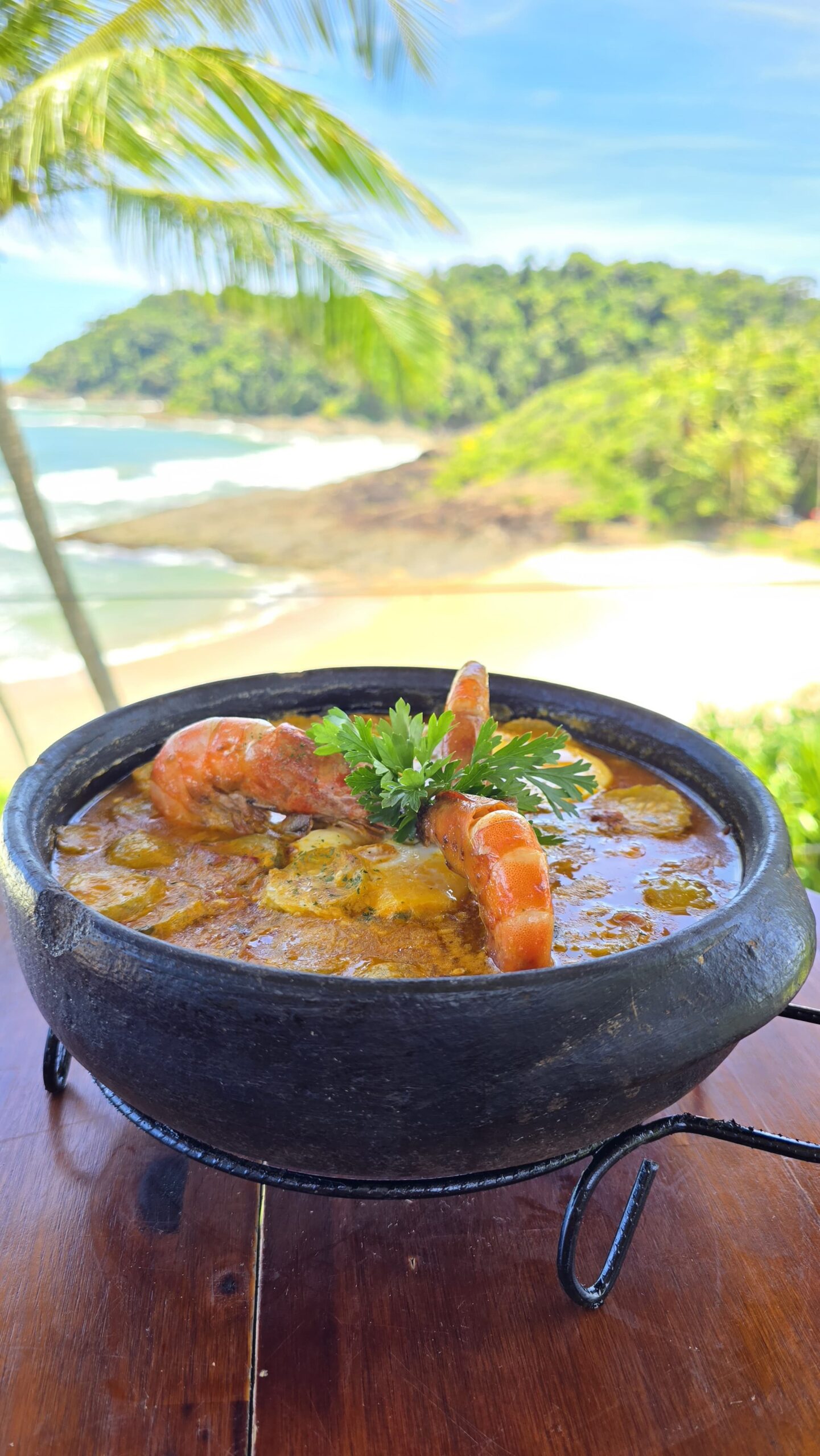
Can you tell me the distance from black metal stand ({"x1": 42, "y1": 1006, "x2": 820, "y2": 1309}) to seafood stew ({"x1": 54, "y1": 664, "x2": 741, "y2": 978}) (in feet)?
1.03

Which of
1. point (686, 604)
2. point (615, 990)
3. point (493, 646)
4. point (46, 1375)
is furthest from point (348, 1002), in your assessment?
point (686, 604)

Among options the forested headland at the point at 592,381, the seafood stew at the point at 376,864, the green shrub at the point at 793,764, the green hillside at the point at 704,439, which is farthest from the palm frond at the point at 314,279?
the green hillside at the point at 704,439

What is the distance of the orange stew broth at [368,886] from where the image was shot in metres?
1.63

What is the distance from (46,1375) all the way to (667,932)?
1256 mm

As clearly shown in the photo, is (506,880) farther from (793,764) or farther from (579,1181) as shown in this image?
(793,764)

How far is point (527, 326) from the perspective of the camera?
27766 millimetres

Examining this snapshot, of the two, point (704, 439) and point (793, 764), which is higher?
point (704, 439)

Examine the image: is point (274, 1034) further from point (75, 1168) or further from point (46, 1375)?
point (75, 1168)

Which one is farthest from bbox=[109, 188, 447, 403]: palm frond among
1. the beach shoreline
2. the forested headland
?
the beach shoreline

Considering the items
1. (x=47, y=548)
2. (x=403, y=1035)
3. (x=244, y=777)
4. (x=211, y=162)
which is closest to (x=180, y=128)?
(x=211, y=162)

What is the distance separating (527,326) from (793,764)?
2466 centimetres

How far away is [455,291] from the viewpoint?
2788 centimetres

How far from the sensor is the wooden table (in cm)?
141

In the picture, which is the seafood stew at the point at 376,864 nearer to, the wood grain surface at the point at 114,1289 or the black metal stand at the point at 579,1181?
the black metal stand at the point at 579,1181
